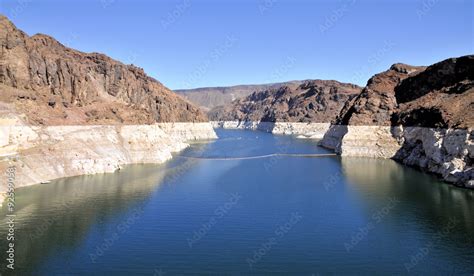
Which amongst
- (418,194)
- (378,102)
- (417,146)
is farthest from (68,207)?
(378,102)

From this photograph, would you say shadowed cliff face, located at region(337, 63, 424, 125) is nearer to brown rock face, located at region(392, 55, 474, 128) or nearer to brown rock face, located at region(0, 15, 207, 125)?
brown rock face, located at region(392, 55, 474, 128)

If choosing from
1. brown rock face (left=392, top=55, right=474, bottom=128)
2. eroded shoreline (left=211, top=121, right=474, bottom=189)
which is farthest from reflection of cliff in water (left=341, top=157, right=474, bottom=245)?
brown rock face (left=392, top=55, right=474, bottom=128)

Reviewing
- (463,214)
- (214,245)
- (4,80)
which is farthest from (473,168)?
(4,80)

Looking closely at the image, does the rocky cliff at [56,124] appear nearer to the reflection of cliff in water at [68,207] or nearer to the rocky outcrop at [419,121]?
the reflection of cliff in water at [68,207]

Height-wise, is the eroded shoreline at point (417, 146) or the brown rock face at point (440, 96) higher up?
the brown rock face at point (440, 96)

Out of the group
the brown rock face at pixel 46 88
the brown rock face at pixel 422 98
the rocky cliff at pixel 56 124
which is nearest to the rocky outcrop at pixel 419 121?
the brown rock face at pixel 422 98
